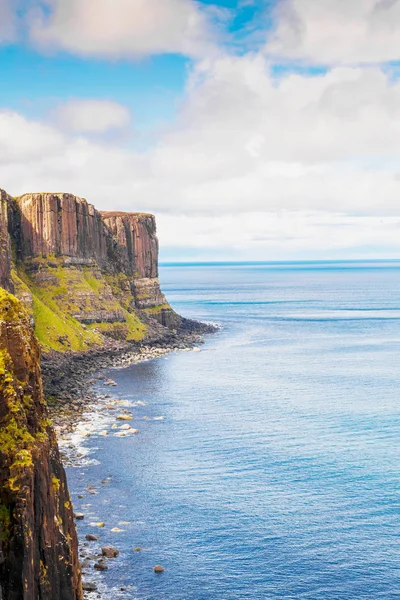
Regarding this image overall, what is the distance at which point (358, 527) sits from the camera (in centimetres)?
5047

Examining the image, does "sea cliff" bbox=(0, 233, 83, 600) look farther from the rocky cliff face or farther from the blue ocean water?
the rocky cliff face

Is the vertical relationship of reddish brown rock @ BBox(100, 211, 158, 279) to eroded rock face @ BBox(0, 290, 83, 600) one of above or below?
above

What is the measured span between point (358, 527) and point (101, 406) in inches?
1898

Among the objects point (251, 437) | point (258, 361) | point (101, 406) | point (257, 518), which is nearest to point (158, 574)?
point (257, 518)

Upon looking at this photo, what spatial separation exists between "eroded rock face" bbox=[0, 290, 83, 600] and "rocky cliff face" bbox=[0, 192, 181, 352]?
3667 inches

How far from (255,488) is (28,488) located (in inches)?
1337

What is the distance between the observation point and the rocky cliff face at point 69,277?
13450 cm

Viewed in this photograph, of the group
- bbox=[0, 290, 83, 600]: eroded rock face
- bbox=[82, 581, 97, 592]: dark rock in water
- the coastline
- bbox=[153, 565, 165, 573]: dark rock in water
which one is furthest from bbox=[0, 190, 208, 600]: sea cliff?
bbox=[153, 565, 165, 573]: dark rock in water

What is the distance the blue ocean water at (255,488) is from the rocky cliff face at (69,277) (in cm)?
3291

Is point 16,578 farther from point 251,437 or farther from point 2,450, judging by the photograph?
point 251,437

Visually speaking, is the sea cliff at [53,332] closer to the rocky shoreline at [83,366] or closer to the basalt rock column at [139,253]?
the basalt rock column at [139,253]

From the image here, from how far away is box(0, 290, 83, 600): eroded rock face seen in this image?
27484 mm

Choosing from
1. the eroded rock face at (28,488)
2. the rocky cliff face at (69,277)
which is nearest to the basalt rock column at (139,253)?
the rocky cliff face at (69,277)

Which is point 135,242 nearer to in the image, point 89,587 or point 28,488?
point 89,587
